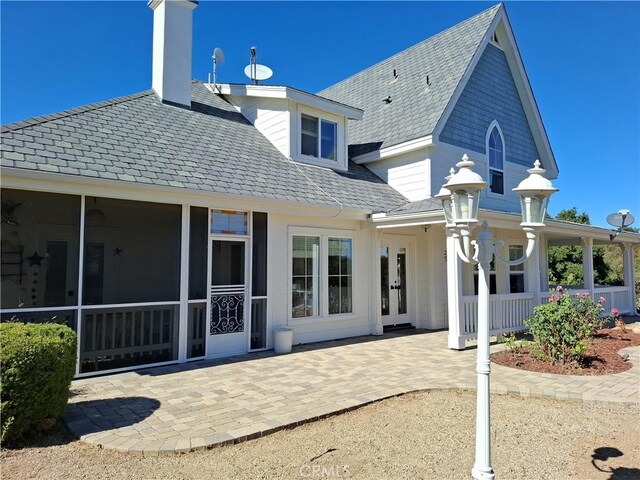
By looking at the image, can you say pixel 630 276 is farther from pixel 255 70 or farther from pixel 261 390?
pixel 255 70

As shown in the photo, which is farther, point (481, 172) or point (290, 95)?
point (481, 172)

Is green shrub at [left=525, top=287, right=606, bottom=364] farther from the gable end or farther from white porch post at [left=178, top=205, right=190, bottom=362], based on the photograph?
white porch post at [left=178, top=205, right=190, bottom=362]

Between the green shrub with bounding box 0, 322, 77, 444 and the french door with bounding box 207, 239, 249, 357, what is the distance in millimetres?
3572

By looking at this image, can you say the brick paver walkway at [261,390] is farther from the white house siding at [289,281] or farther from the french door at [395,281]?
the french door at [395,281]

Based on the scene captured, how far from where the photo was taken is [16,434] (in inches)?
160

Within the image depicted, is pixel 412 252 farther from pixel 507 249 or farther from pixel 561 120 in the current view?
pixel 561 120

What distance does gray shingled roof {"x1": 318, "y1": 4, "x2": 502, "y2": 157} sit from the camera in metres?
12.5

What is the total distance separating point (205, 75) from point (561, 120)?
15636 mm

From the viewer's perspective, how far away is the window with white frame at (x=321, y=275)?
374 inches

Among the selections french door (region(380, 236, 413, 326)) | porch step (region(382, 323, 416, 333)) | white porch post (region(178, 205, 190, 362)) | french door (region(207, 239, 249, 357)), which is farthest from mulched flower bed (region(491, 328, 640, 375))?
white porch post (region(178, 205, 190, 362))

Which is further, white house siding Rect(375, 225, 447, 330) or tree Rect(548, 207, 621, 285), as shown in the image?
tree Rect(548, 207, 621, 285)

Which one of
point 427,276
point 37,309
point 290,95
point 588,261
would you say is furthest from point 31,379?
point 588,261

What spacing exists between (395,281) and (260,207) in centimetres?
523

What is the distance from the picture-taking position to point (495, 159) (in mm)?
13828
